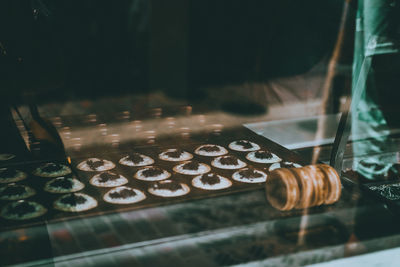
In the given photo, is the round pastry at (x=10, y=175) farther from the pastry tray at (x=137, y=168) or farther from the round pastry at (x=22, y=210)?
the round pastry at (x=22, y=210)

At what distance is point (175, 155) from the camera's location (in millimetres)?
2412

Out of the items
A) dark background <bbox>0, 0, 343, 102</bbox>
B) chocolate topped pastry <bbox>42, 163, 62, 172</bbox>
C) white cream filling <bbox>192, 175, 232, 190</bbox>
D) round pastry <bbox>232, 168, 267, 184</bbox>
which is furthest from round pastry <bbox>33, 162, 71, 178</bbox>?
round pastry <bbox>232, 168, 267, 184</bbox>

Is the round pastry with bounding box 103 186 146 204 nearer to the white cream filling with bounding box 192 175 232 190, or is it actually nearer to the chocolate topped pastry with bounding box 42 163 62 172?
the white cream filling with bounding box 192 175 232 190

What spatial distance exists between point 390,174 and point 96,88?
2318mm

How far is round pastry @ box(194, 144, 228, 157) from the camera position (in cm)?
246

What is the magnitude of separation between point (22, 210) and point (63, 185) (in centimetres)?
32

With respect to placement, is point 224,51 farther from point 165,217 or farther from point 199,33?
point 165,217

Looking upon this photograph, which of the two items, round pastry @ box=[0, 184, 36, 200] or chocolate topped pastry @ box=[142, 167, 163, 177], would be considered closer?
round pastry @ box=[0, 184, 36, 200]

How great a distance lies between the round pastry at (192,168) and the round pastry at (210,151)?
148 millimetres

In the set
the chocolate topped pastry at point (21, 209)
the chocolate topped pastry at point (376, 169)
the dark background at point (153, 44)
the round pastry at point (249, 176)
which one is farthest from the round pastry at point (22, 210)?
the chocolate topped pastry at point (376, 169)

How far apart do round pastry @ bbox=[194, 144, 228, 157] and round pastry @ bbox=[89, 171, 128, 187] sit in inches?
21.9

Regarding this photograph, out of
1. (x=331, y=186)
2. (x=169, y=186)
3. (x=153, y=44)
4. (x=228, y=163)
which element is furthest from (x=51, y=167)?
(x=153, y=44)

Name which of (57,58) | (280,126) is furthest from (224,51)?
(57,58)

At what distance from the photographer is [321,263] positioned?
1529mm
